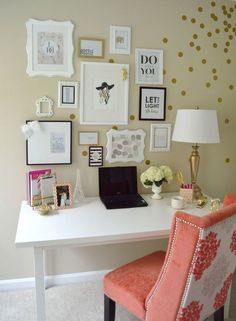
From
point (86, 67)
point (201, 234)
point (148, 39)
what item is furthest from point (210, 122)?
point (201, 234)

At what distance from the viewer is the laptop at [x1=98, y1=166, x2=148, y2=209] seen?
2256mm

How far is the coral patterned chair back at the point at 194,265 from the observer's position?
3.97 feet

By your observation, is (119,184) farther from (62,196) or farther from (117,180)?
(62,196)

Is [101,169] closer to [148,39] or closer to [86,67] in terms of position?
[86,67]

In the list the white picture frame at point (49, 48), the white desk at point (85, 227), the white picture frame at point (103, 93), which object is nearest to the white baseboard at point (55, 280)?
the white desk at point (85, 227)

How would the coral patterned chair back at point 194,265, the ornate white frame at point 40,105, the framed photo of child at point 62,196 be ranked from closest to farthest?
the coral patterned chair back at point 194,265 < the framed photo of child at point 62,196 < the ornate white frame at point 40,105

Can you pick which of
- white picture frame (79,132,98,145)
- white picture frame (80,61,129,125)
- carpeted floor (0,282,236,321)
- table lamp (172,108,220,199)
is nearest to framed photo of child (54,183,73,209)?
white picture frame (79,132,98,145)

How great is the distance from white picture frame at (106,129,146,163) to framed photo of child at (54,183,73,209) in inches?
16.7

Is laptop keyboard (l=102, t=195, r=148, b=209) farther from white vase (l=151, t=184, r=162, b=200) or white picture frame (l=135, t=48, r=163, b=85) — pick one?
white picture frame (l=135, t=48, r=163, b=85)

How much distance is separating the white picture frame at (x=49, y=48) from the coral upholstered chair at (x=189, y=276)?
141cm

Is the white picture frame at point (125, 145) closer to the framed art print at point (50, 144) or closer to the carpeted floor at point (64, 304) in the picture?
the framed art print at point (50, 144)

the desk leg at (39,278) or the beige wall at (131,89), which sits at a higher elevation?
the beige wall at (131,89)

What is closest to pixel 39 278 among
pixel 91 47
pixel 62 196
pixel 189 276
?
pixel 62 196

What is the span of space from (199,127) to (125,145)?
22.6 inches
